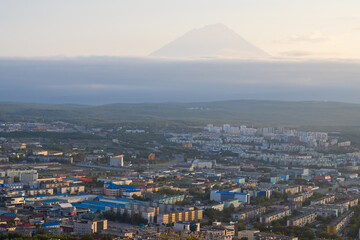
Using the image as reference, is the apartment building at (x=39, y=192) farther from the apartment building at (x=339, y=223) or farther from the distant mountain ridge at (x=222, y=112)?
the distant mountain ridge at (x=222, y=112)

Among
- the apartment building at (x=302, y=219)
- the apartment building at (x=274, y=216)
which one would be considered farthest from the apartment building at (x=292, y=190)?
the apartment building at (x=302, y=219)

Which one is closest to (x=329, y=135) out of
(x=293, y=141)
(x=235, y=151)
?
(x=293, y=141)

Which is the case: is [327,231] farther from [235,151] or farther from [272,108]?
[272,108]

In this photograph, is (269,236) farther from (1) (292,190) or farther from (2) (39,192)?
(1) (292,190)

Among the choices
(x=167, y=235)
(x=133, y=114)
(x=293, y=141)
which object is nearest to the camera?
(x=167, y=235)

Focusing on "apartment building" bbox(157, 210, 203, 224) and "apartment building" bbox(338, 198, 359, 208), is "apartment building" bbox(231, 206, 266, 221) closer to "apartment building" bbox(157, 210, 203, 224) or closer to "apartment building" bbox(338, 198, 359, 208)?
"apartment building" bbox(157, 210, 203, 224)

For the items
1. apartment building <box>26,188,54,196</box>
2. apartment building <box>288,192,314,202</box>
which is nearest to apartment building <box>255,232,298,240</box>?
apartment building <box>288,192,314,202</box>
